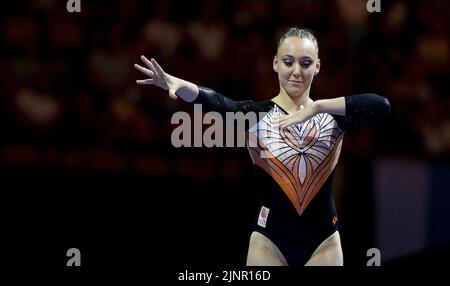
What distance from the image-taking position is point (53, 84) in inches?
222

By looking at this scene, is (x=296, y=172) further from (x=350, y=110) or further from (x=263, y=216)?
(x=350, y=110)

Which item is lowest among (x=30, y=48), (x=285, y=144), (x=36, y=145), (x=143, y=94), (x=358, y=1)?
(x=285, y=144)

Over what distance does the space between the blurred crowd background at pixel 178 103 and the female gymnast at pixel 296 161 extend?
1.04 meters

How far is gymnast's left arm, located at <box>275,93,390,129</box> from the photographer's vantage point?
339cm

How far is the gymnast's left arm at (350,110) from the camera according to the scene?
339 centimetres

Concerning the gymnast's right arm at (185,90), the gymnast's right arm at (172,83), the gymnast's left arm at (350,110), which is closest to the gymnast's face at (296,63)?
the gymnast's left arm at (350,110)

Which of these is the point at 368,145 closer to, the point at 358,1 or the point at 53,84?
the point at 358,1

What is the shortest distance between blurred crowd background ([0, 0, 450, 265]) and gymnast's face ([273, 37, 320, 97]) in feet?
4.46

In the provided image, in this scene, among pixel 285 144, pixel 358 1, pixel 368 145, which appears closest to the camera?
pixel 285 144

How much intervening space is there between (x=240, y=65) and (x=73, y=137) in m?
1.57

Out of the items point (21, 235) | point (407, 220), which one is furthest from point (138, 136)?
point (407, 220)

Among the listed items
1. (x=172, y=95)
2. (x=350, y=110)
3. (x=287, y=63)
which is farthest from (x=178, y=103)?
(x=350, y=110)

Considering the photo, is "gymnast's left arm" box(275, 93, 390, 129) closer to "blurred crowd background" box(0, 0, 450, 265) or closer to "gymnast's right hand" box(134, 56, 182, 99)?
"gymnast's right hand" box(134, 56, 182, 99)

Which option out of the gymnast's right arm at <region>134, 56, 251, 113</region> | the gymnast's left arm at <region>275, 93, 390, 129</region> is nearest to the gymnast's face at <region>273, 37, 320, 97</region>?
the gymnast's left arm at <region>275, 93, 390, 129</region>
